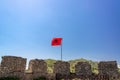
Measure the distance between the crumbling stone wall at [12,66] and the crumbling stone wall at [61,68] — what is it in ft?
11.4

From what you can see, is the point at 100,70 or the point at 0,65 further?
the point at 100,70

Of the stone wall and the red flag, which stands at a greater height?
the red flag

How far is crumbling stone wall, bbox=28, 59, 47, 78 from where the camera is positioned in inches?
699

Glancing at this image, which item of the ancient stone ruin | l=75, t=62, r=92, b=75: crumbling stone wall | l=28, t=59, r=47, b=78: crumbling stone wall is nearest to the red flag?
the ancient stone ruin

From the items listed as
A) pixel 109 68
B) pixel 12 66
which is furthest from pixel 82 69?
pixel 12 66

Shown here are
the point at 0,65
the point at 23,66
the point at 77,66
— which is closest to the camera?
the point at 0,65

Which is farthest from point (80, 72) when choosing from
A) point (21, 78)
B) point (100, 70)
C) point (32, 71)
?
point (21, 78)

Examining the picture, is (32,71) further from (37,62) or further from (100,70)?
(100,70)

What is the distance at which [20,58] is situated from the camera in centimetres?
1745

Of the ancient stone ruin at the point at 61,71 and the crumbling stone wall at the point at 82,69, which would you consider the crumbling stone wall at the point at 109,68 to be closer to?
the ancient stone ruin at the point at 61,71

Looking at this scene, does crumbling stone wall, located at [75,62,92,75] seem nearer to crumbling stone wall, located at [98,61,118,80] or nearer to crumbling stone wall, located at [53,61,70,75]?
crumbling stone wall, located at [53,61,70,75]

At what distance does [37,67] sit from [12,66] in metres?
2.67

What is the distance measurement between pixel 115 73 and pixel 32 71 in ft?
29.4

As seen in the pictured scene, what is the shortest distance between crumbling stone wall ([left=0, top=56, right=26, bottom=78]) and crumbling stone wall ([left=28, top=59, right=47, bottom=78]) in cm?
87
